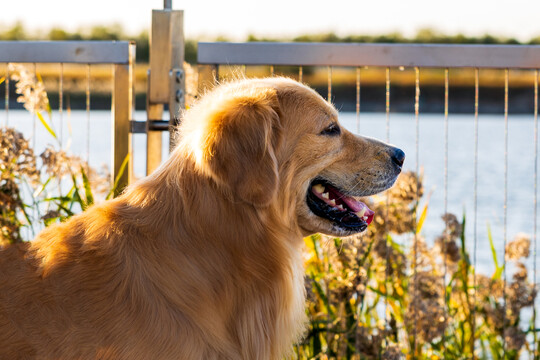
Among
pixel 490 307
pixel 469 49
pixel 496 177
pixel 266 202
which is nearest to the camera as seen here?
pixel 266 202

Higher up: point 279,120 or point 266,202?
point 279,120

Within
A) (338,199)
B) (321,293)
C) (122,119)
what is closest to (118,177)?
(122,119)

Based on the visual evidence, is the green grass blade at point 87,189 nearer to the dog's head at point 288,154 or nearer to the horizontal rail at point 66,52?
the horizontal rail at point 66,52

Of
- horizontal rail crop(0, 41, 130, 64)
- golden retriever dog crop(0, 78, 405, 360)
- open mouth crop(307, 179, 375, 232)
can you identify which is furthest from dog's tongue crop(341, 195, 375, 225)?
horizontal rail crop(0, 41, 130, 64)

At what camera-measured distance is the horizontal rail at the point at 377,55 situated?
3.78 m

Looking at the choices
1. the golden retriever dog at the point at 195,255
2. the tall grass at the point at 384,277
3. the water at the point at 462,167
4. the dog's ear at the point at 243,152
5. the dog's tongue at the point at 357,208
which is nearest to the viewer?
the golden retriever dog at the point at 195,255

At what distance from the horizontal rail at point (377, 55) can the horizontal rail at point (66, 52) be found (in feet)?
1.47

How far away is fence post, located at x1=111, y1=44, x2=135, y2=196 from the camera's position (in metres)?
3.82

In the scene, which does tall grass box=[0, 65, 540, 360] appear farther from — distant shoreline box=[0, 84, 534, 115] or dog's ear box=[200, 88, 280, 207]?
distant shoreline box=[0, 84, 534, 115]

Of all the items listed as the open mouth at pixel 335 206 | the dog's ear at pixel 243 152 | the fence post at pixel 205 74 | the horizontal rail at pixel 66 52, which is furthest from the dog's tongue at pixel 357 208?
the horizontal rail at pixel 66 52

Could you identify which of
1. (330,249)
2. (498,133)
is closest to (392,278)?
(330,249)

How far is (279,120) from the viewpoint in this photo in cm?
269

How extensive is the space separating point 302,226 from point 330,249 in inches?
46.8

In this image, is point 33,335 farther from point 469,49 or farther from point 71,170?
point 469,49
